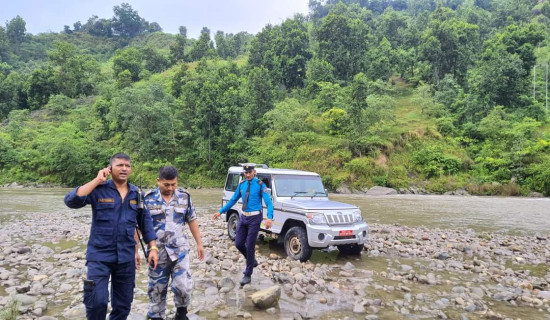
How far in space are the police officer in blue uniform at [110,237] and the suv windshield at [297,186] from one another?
581 cm

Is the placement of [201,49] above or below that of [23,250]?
above

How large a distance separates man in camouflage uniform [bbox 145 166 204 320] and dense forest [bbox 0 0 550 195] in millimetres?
34543

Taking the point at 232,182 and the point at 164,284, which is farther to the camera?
the point at 232,182

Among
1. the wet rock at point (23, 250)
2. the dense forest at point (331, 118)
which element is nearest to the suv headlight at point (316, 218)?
the wet rock at point (23, 250)

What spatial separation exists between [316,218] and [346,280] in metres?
1.59

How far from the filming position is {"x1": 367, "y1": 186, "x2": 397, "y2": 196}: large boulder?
114 feet

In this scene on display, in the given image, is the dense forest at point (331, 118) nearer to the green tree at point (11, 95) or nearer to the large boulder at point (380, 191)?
the green tree at point (11, 95)

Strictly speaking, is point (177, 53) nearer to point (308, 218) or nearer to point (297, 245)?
point (297, 245)

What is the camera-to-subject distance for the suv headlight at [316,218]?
8.16 m

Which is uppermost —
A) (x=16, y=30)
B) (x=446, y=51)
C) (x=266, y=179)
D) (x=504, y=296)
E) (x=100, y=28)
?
(x=100, y=28)

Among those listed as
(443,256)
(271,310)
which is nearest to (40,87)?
(443,256)

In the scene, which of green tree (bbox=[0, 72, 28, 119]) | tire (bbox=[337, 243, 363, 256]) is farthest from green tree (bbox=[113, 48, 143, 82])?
tire (bbox=[337, 243, 363, 256])

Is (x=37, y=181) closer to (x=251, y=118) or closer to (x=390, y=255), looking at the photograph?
(x=251, y=118)

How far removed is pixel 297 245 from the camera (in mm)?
8602
